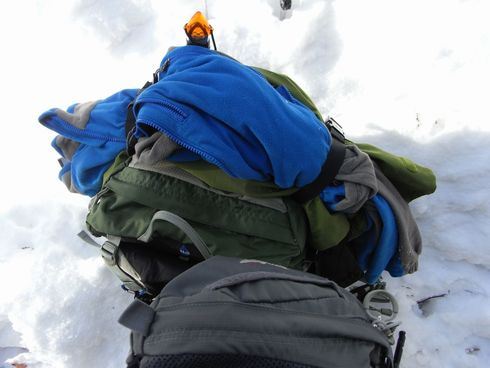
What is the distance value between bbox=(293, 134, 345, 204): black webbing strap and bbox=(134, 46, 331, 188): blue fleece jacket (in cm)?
4

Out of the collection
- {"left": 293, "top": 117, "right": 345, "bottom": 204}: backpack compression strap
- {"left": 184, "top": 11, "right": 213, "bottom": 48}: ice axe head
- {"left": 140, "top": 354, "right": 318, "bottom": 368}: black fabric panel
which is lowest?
{"left": 140, "top": 354, "right": 318, "bottom": 368}: black fabric panel

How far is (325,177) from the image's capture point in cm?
97

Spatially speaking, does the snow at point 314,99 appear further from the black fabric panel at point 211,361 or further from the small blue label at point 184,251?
the black fabric panel at point 211,361

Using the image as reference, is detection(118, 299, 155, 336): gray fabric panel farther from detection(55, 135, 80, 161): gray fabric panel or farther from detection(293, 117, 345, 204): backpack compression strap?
detection(55, 135, 80, 161): gray fabric panel

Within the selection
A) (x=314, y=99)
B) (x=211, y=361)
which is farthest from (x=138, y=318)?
(x=314, y=99)

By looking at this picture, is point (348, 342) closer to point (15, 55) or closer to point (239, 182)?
point (239, 182)

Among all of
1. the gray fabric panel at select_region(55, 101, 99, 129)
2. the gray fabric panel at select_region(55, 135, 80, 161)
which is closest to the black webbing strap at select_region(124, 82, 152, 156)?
the gray fabric panel at select_region(55, 101, 99, 129)

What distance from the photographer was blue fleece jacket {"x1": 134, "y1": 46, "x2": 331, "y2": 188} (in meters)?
0.87

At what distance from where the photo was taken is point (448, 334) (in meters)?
1.29

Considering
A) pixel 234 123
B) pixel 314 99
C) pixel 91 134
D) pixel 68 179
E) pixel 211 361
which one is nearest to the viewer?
pixel 211 361

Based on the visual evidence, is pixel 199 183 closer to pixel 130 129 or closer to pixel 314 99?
pixel 130 129

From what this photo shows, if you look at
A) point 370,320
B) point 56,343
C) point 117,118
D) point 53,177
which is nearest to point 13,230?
point 53,177

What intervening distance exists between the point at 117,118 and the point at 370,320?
0.84 metres

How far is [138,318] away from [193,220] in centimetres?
36
